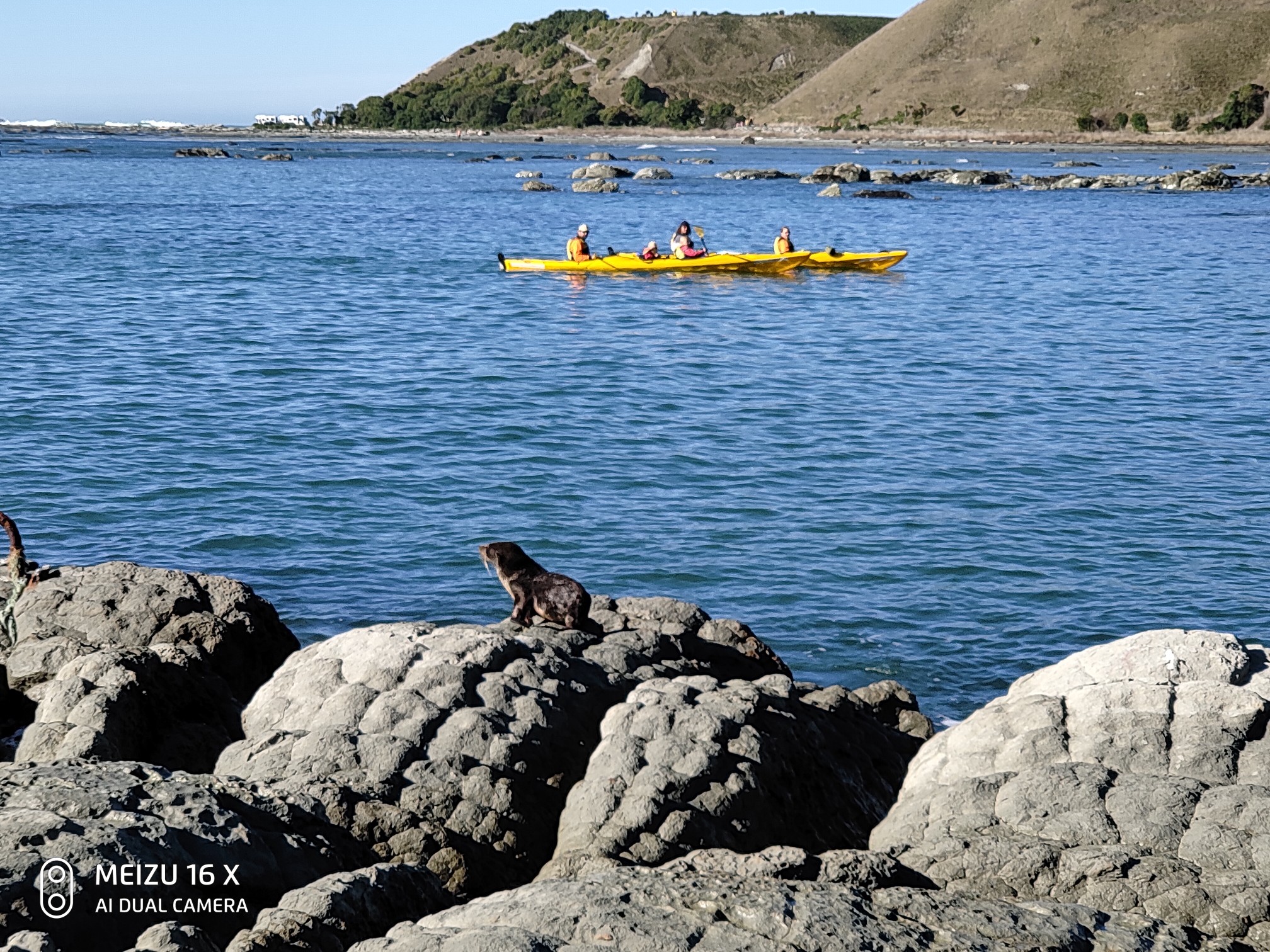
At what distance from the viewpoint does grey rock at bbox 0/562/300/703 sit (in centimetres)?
872

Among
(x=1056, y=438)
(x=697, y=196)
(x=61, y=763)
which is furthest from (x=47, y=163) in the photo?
(x=61, y=763)

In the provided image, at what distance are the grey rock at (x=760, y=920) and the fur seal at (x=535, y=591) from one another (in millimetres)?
3392

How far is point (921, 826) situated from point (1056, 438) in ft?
40.6

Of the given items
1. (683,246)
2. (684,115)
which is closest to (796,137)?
(684,115)

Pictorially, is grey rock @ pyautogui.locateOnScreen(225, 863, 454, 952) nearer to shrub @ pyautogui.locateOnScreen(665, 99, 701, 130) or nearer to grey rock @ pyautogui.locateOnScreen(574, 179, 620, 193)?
grey rock @ pyautogui.locateOnScreen(574, 179, 620, 193)

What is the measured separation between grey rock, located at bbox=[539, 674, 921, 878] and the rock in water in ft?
1.23

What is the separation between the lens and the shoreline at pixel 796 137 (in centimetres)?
11600

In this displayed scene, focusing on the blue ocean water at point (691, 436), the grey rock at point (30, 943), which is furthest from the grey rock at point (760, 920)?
the blue ocean water at point (691, 436)

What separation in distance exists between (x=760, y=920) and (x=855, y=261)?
104ft

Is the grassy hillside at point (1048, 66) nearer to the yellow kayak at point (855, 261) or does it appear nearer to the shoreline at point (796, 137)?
the shoreline at point (796, 137)

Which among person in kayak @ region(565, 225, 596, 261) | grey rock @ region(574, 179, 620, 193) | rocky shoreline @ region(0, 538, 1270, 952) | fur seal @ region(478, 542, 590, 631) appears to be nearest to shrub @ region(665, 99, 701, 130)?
grey rock @ region(574, 179, 620, 193)

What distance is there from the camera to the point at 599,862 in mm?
6070

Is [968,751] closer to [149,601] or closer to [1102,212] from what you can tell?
[149,601]

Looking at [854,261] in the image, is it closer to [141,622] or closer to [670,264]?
[670,264]
